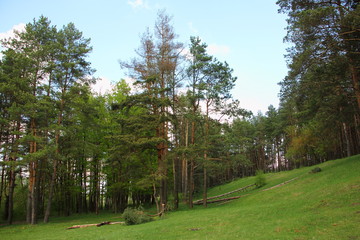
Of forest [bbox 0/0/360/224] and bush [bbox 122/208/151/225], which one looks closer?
bush [bbox 122/208/151/225]

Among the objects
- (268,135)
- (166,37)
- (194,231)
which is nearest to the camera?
(194,231)

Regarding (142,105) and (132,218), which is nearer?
(132,218)

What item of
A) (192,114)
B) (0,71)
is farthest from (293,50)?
(0,71)

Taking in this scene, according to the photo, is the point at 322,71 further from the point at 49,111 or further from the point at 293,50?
the point at 49,111

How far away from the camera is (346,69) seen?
580 inches

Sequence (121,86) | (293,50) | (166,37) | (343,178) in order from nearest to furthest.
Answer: (293,50) → (343,178) → (166,37) → (121,86)

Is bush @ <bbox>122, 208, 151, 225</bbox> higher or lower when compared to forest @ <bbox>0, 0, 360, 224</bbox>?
lower

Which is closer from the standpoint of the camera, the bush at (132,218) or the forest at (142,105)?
the bush at (132,218)

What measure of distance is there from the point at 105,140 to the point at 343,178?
22995 mm

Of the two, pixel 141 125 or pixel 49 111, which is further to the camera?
pixel 49 111

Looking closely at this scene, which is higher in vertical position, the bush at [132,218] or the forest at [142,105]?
the forest at [142,105]

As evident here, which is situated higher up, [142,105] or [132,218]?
[142,105]

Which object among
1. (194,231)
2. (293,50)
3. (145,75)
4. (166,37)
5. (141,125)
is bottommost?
(194,231)

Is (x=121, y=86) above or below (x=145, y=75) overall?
above
